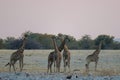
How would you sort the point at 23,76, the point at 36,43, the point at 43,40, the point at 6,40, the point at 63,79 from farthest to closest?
the point at 6,40 → the point at 43,40 → the point at 36,43 → the point at 23,76 → the point at 63,79

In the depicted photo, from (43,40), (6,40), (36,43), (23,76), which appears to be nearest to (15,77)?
(23,76)

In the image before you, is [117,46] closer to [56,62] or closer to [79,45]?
[79,45]

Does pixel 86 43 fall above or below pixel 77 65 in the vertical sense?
above

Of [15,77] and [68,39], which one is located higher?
[68,39]

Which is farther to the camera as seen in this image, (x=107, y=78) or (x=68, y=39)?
(x=68, y=39)

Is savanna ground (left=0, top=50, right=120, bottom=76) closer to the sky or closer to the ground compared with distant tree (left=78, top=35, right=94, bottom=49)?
closer to the ground

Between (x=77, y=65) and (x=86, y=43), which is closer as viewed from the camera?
(x=77, y=65)

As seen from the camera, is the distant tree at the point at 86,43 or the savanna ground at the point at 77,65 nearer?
the savanna ground at the point at 77,65

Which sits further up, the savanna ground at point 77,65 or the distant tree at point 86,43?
the distant tree at point 86,43

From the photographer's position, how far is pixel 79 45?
5622 cm

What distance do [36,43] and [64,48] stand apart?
3203cm

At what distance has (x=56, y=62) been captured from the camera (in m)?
18.5

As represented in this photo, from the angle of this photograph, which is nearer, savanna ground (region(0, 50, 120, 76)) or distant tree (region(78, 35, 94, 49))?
savanna ground (region(0, 50, 120, 76))

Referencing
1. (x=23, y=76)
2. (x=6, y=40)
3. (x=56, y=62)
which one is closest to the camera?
(x=23, y=76)
